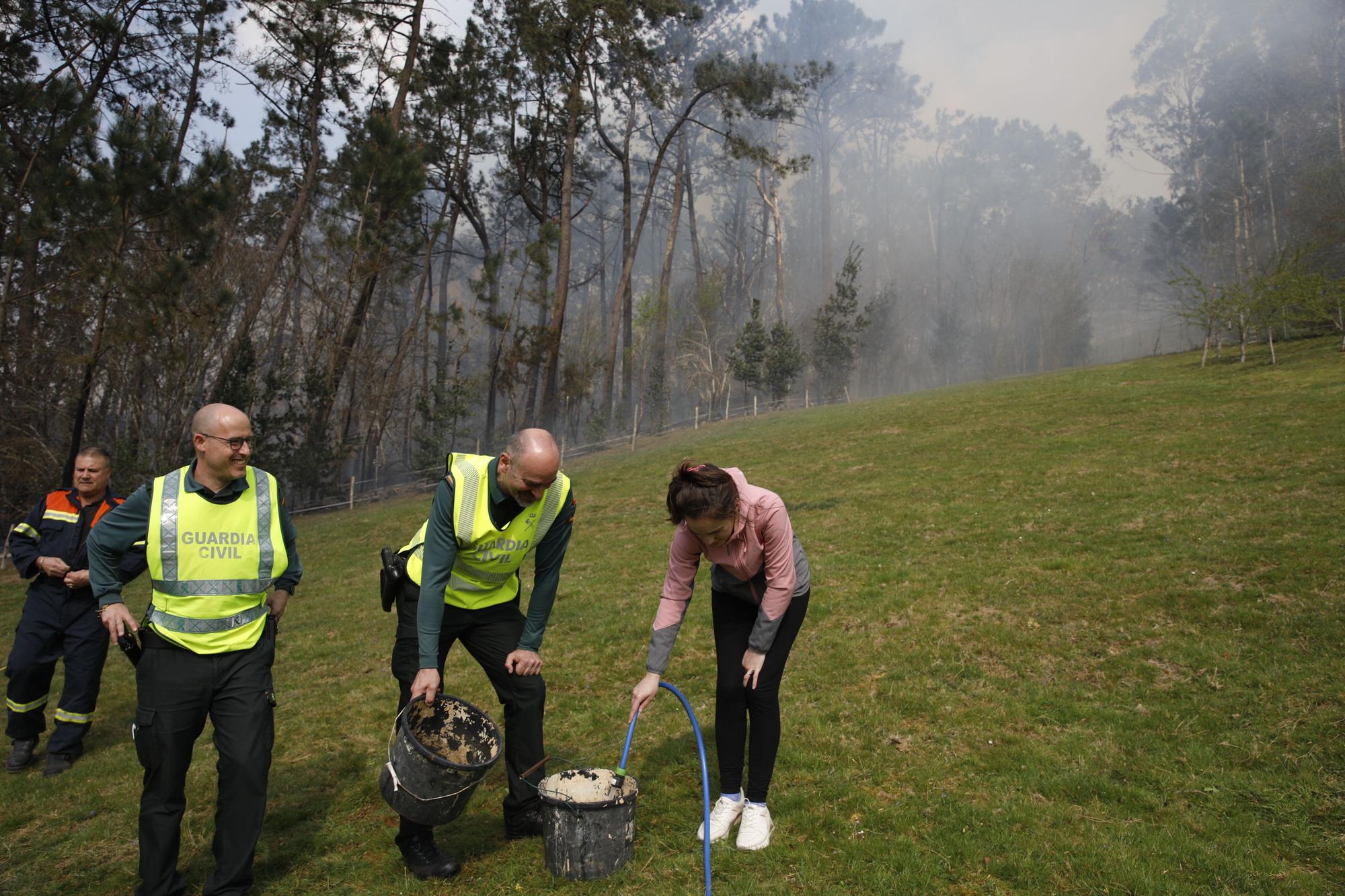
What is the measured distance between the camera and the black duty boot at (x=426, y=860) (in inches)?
142

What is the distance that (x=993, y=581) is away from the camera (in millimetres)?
7359

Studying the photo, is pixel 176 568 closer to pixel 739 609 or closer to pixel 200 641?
pixel 200 641

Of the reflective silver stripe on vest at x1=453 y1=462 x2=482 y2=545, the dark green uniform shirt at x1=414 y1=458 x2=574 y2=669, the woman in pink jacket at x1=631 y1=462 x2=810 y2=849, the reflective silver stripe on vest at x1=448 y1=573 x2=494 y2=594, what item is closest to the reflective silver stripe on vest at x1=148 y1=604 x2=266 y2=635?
the dark green uniform shirt at x1=414 y1=458 x2=574 y2=669

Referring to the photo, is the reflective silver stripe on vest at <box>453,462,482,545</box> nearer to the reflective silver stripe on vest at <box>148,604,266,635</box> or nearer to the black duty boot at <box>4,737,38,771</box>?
the reflective silver stripe on vest at <box>148,604,266,635</box>

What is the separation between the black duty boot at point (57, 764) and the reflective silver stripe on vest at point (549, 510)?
4.41 m

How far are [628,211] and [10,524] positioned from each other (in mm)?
21177

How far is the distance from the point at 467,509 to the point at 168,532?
122 cm

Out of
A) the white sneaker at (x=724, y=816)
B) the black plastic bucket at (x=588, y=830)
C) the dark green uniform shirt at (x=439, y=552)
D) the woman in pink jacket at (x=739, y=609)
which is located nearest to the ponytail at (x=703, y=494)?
the woman in pink jacket at (x=739, y=609)

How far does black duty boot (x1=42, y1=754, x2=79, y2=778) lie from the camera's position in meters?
5.48

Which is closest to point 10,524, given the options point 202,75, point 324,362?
point 324,362

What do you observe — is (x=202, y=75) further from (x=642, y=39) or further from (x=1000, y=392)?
(x=1000, y=392)

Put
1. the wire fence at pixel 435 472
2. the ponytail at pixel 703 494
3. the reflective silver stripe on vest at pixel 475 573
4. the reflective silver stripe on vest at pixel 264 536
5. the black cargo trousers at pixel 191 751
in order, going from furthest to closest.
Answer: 1. the wire fence at pixel 435 472
2. the reflective silver stripe on vest at pixel 475 573
3. the reflective silver stripe on vest at pixel 264 536
4. the black cargo trousers at pixel 191 751
5. the ponytail at pixel 703 494

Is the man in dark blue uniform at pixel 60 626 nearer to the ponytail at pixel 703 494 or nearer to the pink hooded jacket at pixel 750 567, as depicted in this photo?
the pink hooded jacket at pixel 750 567

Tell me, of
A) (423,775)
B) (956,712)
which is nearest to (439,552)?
(423,775)
